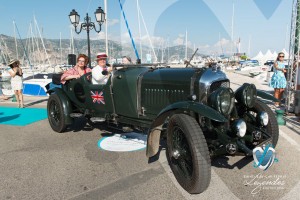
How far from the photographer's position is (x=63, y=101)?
517 cm

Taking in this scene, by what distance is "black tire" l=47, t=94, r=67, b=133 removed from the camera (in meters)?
5.14

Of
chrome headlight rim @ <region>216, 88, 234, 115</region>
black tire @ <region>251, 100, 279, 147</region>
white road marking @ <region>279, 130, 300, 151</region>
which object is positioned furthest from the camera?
white road marking @ <region>279, 130, 300, 151</region>

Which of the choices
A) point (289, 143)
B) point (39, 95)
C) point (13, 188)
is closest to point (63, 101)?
point (13, 188)

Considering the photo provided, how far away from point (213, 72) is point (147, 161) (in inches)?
61.6

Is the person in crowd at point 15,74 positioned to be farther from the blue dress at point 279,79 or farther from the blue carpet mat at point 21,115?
the blue dress at point 279,79

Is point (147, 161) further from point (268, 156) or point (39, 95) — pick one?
point (39, 95)

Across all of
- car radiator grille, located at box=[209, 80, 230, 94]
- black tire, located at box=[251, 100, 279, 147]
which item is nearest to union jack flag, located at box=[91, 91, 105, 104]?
car radiator grille, located at box=[209, 80, 230, 94]

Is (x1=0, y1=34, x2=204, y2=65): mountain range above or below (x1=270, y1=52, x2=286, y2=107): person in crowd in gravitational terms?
above

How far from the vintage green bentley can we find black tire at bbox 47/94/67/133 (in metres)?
0.37

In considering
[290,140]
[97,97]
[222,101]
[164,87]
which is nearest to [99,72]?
[97,97]

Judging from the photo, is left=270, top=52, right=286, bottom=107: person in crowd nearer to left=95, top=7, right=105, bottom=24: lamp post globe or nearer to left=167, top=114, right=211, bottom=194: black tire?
left=167, top=114, right=211, bottom=194: black tire

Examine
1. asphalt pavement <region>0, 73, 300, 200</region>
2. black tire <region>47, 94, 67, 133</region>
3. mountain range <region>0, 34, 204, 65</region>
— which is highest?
mountain range <region>0, 34, 204, 65</region>

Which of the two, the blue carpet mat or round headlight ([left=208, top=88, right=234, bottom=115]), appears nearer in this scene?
round headlight ([left=208, top=88, right=234, bottom=115])

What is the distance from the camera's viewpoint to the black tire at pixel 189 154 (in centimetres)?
263
